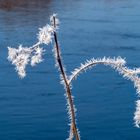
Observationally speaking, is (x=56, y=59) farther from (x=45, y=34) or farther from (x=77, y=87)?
(x=77, y=87)

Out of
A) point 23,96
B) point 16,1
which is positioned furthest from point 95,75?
point 16,1

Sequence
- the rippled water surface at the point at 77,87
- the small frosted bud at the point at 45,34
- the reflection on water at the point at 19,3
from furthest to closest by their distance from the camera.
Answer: the reflection on water at the point at 19,3
the rippled water surface at the point at 77,87
the small frosted bud at the point at 45,34

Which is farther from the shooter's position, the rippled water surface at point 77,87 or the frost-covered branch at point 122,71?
the rippled water surface at point 77,87

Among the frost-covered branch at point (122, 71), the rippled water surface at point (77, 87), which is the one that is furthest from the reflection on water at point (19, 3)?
the frost-covered branch at point (122, 71)

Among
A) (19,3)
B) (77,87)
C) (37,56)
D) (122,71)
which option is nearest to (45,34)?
(37,56)

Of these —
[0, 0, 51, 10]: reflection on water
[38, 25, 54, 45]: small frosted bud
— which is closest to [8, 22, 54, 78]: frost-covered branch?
[38, 25, 54, 45]: small frosted bud


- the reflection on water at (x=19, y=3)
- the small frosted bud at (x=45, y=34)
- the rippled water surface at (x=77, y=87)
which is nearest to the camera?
the small frosted bud at (x=45, y=34)

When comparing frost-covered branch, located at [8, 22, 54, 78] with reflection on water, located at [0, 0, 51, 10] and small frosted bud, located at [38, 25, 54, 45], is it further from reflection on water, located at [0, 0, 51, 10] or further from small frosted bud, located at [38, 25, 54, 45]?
reflection on water, located at [0, 0, 51, 10]

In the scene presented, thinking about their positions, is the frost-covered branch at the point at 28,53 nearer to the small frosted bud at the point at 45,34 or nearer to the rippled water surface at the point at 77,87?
the small frosted bud at the point at 45,34

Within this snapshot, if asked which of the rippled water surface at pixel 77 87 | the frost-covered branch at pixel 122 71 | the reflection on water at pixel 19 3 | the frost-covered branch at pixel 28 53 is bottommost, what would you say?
the frost-covered branch at pixel 122 71
